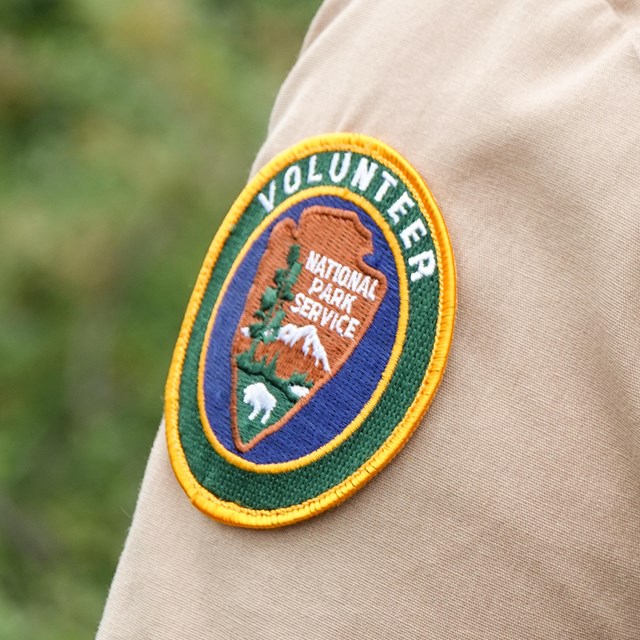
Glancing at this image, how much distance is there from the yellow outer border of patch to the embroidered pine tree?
0.03 metres

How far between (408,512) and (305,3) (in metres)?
2.33

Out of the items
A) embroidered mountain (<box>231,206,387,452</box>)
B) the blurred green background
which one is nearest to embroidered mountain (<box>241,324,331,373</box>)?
embroidered mountain (<box>231,206,387,452</box>)

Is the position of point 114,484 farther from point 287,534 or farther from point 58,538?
point 287,534

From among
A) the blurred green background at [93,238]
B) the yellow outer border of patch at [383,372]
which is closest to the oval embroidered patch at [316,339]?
the yellow outer border of patch at [383,372]

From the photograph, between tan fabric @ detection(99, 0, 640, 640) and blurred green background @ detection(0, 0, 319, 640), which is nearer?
tan fabric @ detection(99, 0, 640, 640)

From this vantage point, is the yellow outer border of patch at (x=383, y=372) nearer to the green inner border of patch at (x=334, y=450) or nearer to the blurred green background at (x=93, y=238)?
the green inner border of patch at (x=334, y=450)

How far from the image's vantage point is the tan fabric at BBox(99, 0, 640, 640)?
1.60 feet

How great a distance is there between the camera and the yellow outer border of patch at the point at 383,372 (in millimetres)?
533

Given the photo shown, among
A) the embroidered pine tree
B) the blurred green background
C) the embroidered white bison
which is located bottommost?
the blurred green background

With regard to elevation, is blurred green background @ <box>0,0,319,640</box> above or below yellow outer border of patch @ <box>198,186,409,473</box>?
below

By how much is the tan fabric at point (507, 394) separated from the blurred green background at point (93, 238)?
133 centimetres

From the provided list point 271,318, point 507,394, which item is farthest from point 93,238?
point 507,394

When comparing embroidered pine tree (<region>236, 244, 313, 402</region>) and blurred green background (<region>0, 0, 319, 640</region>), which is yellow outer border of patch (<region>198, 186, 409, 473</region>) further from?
blurred green background (<region>0, 0, 319, 640</region>)

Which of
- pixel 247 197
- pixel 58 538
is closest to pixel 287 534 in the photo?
pixel 247 197
